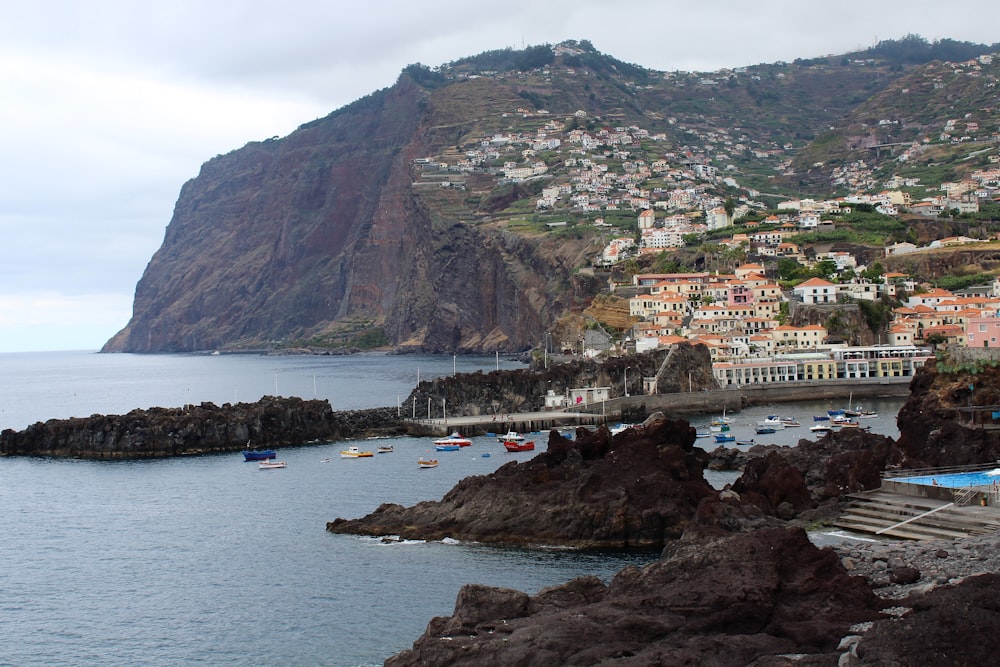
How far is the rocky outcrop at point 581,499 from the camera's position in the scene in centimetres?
3906

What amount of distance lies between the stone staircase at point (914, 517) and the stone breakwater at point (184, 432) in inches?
1985

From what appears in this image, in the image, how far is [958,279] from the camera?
124 metres

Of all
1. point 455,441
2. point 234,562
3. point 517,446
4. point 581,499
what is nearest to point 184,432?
point 455,441

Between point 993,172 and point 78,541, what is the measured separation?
169 meters

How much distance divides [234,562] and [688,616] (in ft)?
77.0

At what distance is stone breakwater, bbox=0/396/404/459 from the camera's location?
77688 millimetres

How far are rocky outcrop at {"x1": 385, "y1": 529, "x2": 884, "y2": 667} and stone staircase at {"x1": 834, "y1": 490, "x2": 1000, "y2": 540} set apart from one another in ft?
34.2

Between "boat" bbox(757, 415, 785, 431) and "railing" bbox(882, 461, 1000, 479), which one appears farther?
"boat" bbox(757, 415, 785, 431)

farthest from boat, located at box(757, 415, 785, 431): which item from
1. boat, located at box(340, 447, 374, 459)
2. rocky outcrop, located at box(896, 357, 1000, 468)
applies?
boat, located at box(340, 447, 374, 459)

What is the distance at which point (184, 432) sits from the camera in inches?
3078

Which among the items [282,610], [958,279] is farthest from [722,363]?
[282,610]

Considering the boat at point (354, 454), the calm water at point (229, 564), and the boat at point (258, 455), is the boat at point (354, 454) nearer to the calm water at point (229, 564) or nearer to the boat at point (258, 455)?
the calm water at point (229, 564)

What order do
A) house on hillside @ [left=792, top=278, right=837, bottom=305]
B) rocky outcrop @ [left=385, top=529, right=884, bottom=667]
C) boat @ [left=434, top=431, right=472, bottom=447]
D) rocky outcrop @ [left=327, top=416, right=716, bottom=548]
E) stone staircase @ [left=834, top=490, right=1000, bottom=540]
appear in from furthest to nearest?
house on hillside @ [left=792, top=278, right=837, bottom=305], boat @ [left=434, top=431, right=472, bottom=447], rocky outcrop @ [left=327, top=416, right=716, bottom=548], stone staircase @ [left=834, top=490, right=1000, bottom=540], rocky outcrop @ [left=385, top=529, right=884, bottom=667]

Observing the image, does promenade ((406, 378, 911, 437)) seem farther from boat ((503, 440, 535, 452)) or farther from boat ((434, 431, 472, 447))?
boat ((503, 440, 535, 452))
